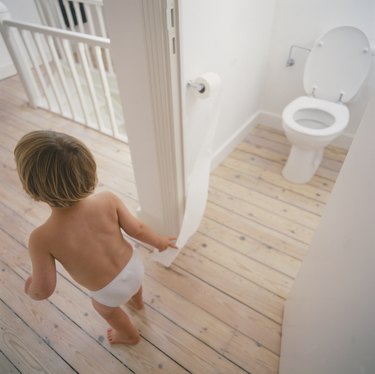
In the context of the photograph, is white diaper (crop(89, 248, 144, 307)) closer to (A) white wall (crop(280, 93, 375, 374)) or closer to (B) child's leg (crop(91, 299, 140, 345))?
(B) child's leg (crop(91, 299, 140, 345))

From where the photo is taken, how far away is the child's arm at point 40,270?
76cm

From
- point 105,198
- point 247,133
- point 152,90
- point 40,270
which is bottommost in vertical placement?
point 247,133

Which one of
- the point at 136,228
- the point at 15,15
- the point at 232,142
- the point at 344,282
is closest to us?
the point at 344,282

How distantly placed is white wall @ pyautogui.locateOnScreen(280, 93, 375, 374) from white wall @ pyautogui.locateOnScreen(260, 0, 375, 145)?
4.84 ft

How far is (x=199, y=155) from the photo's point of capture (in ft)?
5.26

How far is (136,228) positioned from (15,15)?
139 inches

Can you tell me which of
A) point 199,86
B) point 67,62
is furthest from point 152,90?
point 67,62

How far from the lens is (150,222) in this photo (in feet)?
5.14

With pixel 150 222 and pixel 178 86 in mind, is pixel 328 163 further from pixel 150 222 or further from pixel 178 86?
pixel 178 86

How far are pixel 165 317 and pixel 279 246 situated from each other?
2.39ft

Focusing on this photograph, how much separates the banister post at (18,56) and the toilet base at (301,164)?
2.42 m

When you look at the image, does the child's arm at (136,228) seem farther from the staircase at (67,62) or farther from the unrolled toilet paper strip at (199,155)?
the staircase at (67,62)

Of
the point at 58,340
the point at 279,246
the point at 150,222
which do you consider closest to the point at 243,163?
the point at 279,246

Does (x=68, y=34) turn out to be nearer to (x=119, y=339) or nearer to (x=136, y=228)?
(x=136, y=228)
